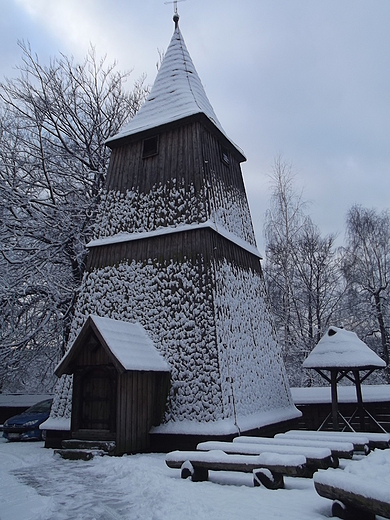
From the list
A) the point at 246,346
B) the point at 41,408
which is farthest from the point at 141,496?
the point at 41,408

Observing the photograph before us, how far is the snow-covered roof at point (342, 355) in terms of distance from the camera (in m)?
11.6

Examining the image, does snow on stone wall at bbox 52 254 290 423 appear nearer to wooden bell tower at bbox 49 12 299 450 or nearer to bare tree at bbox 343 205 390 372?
wooden bell tower at bbox 49 12 299 450

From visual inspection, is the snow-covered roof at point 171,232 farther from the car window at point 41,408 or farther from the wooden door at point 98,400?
the car window at point 41,408

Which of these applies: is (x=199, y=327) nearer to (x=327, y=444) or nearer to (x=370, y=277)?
(x=327, y=444)

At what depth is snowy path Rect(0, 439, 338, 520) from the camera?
181 inches

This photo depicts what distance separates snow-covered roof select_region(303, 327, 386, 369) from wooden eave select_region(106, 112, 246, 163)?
270 inches

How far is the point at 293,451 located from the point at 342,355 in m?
6.93

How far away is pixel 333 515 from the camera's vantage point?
427 cm

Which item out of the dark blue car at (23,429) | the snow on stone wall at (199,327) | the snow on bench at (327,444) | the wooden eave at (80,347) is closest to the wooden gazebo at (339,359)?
the snow on stone wall at (199,327)

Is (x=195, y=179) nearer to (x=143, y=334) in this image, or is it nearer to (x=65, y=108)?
(x=143, y=334)

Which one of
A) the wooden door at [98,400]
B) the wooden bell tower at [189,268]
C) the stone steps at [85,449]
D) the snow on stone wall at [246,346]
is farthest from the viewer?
the snow on stone wall at [246,346]

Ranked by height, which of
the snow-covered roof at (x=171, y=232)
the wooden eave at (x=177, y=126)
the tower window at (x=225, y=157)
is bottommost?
the snow-covered roof at (x=171, y=232)

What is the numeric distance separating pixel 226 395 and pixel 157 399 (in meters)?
1.81

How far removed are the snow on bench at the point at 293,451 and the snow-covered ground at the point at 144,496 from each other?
0.34m
